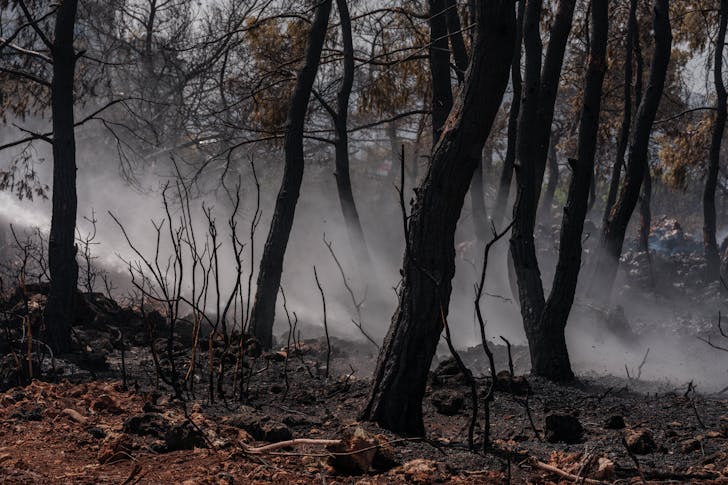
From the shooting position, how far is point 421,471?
4.38m

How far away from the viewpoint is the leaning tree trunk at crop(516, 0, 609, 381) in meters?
8.61

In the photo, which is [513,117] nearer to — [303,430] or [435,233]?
[435,233]

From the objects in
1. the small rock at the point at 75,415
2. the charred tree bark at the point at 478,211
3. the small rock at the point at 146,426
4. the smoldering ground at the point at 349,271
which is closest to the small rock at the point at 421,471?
the small rock at the point at 146,426

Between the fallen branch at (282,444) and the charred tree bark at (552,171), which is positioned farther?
the charred tree bark at (552,171)

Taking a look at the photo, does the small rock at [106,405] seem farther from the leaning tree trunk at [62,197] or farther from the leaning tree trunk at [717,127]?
the leaning tree trunk at [717,127]

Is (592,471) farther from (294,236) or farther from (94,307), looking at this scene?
(294,236)

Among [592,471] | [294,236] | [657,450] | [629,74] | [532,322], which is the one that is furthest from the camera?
[294,236]

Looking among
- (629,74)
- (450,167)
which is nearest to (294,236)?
(629,74)

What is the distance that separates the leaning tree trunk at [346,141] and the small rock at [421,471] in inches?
392

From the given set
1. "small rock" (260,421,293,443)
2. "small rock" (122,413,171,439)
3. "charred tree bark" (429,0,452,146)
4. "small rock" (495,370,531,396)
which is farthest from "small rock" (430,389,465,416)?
"charred tree bark" (429,0,452,146)

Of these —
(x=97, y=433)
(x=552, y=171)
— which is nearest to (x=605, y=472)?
(x=97, y=433)

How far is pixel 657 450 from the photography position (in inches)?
207

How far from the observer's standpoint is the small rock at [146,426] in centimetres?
521

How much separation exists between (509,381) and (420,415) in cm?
204
